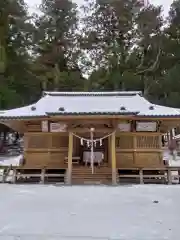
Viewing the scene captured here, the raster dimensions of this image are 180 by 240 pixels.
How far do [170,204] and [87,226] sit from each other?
3237 mm

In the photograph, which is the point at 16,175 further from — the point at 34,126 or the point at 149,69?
the point at 149,69

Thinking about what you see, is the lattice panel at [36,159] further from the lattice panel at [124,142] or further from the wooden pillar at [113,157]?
the lattice panel at [124,142]

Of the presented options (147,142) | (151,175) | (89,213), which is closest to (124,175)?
(151,175)

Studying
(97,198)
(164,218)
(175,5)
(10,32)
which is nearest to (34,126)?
(97,198)

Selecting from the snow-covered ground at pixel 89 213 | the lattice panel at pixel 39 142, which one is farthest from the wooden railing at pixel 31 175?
the snow-covered ground at pixel 89 213

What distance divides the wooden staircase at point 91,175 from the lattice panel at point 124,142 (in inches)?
41.2

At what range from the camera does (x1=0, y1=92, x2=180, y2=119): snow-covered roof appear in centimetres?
1434

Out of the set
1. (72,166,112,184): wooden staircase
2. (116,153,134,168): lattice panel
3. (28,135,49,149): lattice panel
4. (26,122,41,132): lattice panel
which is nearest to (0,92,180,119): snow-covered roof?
(26,122,41,132): lattice panel

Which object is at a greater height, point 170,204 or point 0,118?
point 0,118

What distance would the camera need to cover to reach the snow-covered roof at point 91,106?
14.3 m

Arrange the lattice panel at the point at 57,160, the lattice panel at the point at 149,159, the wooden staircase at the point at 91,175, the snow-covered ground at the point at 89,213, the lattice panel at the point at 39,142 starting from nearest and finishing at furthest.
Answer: the snow-covered ground at the point at 89,213, the wooden staircase at the point at 91,175, the lattice panel at the point at 149,159, the lattice panel at the point at 57,160, the lattice panel at the point at 39,142

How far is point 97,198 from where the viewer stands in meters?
9.99

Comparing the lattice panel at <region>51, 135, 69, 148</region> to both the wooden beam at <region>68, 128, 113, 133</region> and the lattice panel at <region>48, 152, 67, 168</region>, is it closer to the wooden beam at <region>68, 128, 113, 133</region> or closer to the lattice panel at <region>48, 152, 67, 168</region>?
the lattice panel at <region>48, 152, 67, 168</region>

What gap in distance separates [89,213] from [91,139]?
669cm
